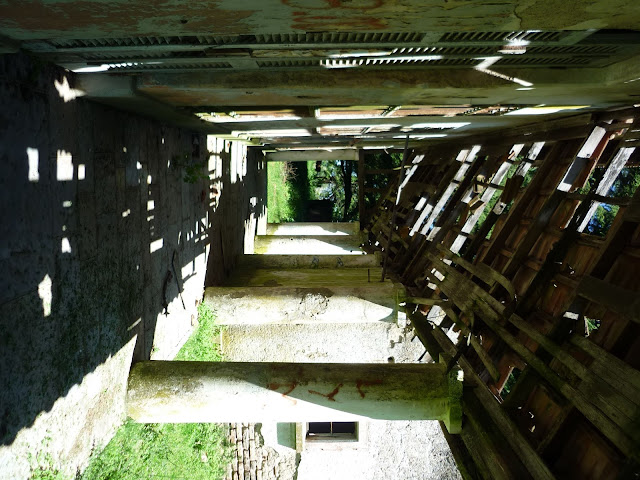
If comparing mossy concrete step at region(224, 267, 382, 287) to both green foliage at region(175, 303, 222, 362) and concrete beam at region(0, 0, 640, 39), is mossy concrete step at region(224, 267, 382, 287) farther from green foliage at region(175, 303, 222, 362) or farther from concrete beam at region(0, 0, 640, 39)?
concrete beam at region(0, 0, 640, 39)

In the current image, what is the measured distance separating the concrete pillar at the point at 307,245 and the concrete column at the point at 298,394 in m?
7.09

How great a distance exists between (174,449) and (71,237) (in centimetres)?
408

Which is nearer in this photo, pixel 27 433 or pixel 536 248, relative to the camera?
pixel 27 433

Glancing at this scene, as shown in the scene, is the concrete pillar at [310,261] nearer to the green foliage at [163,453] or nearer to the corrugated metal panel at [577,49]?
the green foliage at [163,453]

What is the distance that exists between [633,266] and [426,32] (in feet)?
9.02

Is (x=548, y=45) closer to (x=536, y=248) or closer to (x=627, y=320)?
(x=627, y=320)

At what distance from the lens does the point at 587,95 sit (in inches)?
151

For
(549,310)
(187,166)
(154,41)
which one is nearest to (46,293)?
(154,41)

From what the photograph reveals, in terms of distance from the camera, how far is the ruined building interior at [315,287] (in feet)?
8.47

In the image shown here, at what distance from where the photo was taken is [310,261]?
9008mm

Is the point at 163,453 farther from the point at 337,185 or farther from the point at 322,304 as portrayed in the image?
the point at 337,185

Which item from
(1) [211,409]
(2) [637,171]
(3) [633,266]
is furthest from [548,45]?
(2) [637,171]

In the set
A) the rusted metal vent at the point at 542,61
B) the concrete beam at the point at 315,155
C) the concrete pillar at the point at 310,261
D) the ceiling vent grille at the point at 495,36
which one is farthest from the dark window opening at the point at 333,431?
the ceiling vent grille at the point at 495,36

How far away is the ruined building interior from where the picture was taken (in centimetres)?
258
